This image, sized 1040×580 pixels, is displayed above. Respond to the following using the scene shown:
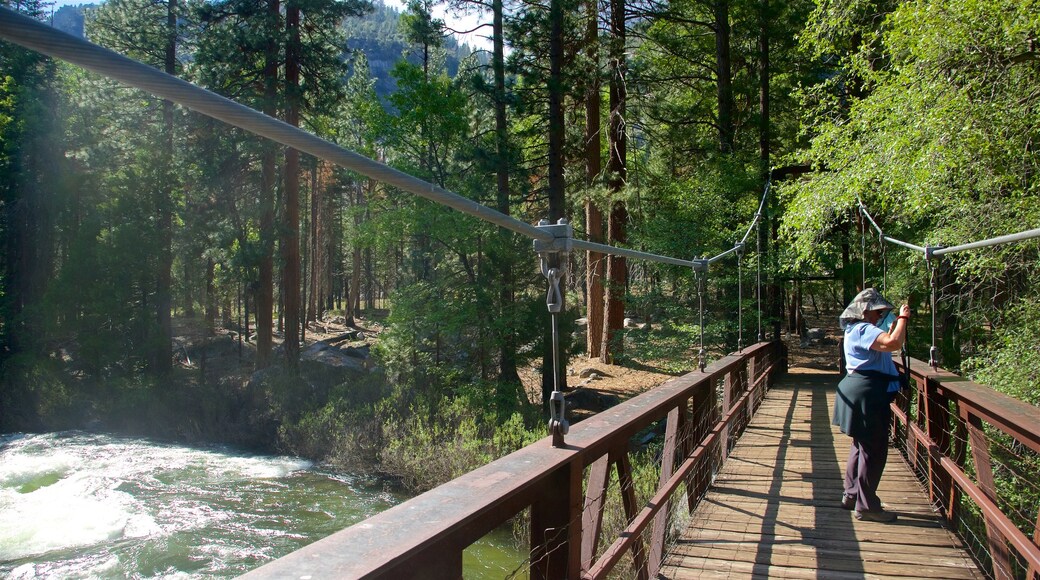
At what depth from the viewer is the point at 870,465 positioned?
4.41 metres

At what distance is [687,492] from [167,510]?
8.56 meters

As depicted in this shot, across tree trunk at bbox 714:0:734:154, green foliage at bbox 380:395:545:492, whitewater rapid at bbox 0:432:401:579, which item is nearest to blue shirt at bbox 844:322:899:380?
whitewater rapid at bbox 0:432:401:579

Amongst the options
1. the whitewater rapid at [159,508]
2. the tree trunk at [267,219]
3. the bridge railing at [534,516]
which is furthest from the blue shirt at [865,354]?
the tree trunk at [267,219]

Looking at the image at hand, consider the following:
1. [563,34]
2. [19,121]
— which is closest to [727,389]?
[563,34]

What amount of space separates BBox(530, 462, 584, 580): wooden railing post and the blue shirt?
9.70 ft

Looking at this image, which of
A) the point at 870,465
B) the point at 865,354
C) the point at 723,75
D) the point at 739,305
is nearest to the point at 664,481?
the point at 870,465

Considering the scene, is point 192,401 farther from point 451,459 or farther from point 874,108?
point 874,108

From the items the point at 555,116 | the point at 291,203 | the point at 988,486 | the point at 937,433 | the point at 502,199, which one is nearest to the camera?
→ the point at 988,486

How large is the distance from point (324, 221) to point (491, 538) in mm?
28630

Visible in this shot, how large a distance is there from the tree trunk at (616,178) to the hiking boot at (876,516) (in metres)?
11.1

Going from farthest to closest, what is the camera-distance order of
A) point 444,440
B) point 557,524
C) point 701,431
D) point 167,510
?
point 444,440, point 167,510, point 701,431, point 557,524

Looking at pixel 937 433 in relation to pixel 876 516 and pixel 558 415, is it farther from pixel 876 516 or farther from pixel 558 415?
pixel 558 415

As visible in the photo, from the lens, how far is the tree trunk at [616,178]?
53.0 feet

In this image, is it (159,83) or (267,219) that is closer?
(159,83)
